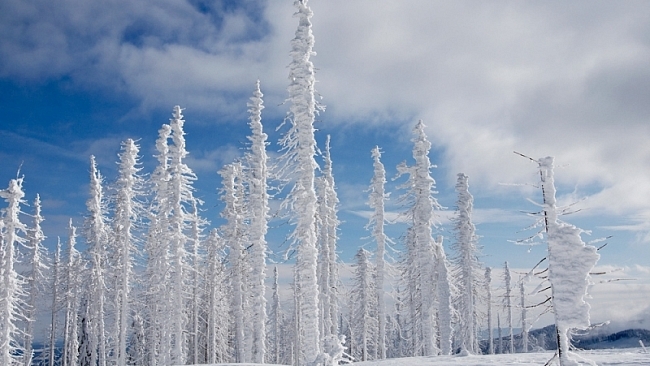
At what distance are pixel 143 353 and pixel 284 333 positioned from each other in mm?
28379

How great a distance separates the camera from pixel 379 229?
1505 inches

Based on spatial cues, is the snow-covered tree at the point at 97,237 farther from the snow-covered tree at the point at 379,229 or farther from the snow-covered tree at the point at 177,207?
the snow-covered tree at the point at 379,229

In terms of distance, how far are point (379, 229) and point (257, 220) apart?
13595 millimetres

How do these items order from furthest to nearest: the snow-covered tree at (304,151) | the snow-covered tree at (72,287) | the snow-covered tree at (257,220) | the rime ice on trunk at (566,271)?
1. the snow-covered tree at (72,287)
2. the snow-covered tree at (257,220)
3. the snow-covered tree at (304,151)
4. the rime ice on trunk at (566,271)

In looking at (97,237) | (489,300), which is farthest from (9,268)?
(489,300)

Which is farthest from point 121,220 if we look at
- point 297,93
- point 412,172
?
point 412,172

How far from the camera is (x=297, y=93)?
71.7ft

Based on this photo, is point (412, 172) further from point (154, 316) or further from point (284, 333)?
point (284, 333)

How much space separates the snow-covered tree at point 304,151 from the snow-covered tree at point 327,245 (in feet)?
54.0

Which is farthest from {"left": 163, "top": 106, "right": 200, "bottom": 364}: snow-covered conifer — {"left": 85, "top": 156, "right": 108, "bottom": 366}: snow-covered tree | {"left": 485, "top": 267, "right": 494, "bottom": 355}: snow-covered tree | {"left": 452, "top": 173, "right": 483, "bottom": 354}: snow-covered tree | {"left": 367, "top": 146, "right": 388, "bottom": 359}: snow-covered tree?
{"left": 485, "top": 267, "right": 494, "bottom": 355}: snow-covered tree

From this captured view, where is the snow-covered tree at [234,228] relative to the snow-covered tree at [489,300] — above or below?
above

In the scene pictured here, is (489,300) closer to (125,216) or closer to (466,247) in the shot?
(466,247)

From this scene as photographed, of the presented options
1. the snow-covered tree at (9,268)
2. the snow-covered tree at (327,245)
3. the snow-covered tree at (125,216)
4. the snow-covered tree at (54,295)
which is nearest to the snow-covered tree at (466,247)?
the snow-covered tree at (327,245)

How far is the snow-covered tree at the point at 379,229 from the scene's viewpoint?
37719mm
